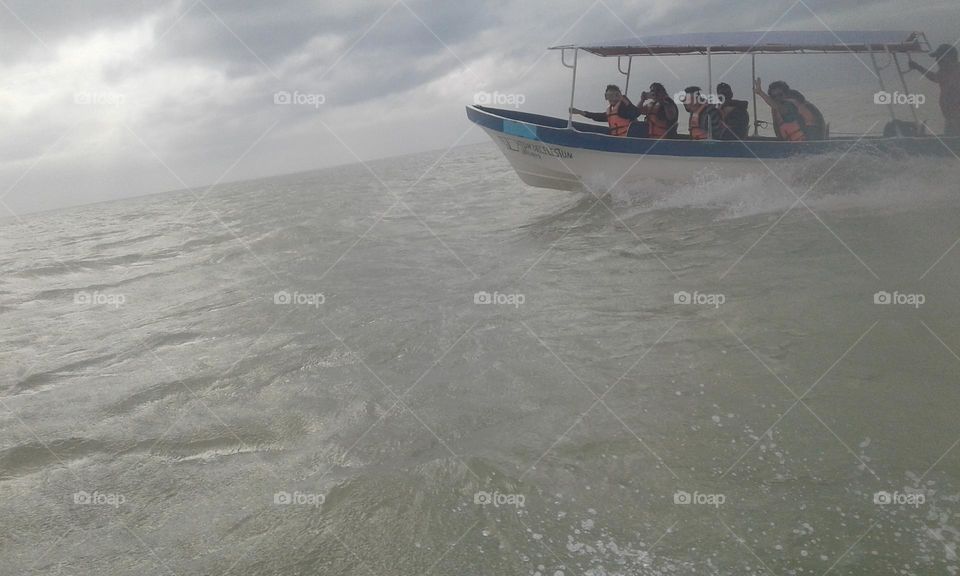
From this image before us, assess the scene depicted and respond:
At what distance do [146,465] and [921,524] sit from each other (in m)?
4.94

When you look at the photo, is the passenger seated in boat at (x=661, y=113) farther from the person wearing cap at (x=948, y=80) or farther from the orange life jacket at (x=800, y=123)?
the person wearing cap at (x=948, y=80)

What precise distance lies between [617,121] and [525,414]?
31.6 feet

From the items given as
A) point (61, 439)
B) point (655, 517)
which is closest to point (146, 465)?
point (61, 439)

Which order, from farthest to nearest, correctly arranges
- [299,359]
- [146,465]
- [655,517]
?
[299,359], [146,465], [655,517]

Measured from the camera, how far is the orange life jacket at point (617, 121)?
12.5m

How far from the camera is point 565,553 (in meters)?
3.03

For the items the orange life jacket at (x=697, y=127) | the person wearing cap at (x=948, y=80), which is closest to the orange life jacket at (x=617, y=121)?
the orange life jacket at (x=697, y=127)

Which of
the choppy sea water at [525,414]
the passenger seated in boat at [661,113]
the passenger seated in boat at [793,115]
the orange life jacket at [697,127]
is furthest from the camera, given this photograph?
the passenger seated in boat at [661,113]

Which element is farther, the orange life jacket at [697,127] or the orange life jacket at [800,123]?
the orange life jacket at [697,127]

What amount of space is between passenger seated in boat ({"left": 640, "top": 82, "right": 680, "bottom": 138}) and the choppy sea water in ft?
10.9

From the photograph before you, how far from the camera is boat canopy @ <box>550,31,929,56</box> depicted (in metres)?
10.1

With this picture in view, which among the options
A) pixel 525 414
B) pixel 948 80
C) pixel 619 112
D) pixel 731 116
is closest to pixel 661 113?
pixel 619 112

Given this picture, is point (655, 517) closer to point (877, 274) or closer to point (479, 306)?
point (479, 306)

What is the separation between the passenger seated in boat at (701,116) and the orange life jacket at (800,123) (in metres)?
1.22
